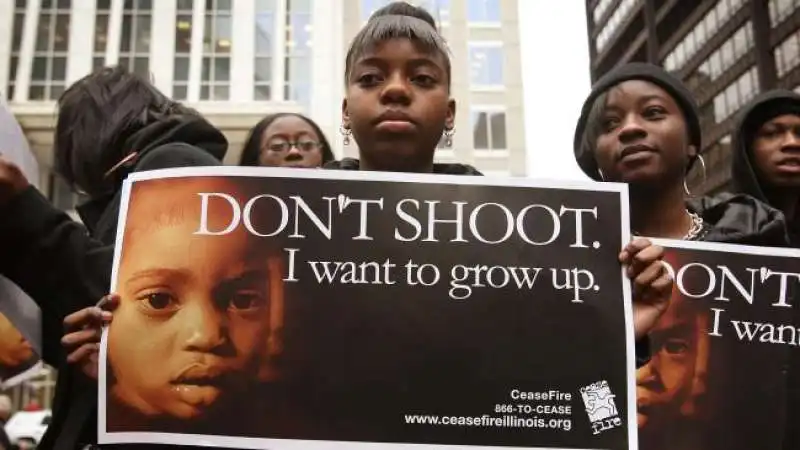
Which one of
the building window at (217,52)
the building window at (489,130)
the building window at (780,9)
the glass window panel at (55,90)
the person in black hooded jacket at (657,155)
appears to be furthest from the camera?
the building window at (780,9)

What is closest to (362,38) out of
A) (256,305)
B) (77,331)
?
(256,305)

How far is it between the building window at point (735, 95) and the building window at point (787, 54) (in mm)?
1463

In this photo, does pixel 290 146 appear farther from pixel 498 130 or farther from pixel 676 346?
pixel 498 130

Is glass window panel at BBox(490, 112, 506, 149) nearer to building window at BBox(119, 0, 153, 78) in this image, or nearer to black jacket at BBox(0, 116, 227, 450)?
building window at BBox(119, 0, 153, 78)

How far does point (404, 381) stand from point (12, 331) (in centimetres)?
88

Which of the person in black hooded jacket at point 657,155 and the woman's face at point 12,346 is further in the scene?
the person in black hooded jacket at point 657,155

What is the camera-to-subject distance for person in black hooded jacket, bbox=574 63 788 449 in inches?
78.0

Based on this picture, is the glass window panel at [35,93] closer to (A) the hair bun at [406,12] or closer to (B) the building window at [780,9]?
(A) the hair bun at [406,12]

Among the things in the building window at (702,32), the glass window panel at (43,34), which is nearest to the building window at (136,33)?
the glass window panel at (43,34)

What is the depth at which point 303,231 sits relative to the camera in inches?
56.5

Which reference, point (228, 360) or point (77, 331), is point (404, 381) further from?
point (77, 331)

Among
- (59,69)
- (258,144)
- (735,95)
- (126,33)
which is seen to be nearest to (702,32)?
(735,95)

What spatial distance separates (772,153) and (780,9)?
40714 mm

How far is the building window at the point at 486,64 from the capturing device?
27.8 meters
